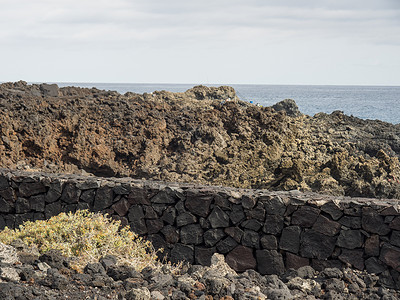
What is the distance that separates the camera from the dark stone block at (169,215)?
7.89 meters

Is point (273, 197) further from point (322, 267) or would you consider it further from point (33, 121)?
point (33, 121)

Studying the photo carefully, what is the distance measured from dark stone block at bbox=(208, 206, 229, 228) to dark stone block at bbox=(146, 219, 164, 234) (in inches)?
36.0

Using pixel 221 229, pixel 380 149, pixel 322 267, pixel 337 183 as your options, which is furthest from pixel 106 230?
pixel 380 149

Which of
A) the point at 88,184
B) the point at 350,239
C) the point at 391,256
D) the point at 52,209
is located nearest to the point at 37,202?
the point at 52,209

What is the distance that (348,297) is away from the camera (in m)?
5.48

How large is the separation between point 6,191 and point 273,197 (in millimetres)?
5390

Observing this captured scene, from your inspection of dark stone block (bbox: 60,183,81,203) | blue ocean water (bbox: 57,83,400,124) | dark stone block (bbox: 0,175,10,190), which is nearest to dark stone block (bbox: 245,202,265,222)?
dark stone block (bbox: 60,183,81,203)

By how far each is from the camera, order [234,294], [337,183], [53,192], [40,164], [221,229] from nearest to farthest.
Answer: [234,294] < [221,229] < [53,192] < [337,183] < [40,164]

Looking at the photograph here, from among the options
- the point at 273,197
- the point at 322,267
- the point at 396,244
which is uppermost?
the point at 273,197

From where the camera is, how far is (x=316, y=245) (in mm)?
7109

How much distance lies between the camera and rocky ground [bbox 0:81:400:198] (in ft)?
45.5

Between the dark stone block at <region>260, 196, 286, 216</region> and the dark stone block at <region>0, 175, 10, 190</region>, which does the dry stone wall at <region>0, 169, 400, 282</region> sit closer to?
the dark stone block at <region>260, 196, 286, 216</region>

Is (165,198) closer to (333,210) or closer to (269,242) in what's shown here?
(269,242)

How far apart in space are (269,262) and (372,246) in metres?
1.57
